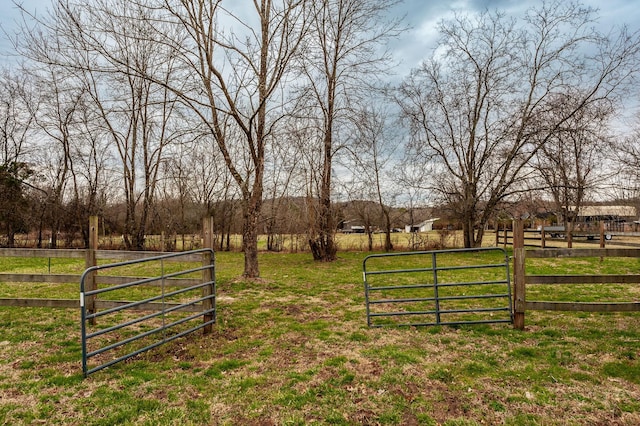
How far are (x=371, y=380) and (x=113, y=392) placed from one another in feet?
8.07

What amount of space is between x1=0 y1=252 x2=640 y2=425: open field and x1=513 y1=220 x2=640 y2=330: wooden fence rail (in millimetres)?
406

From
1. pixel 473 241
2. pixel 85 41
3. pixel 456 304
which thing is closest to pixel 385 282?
pixel 456 304

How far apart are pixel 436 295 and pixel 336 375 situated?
216 centimetres

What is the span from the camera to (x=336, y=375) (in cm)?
372

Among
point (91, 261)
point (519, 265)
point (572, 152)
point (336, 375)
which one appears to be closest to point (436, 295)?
point (519, 265)

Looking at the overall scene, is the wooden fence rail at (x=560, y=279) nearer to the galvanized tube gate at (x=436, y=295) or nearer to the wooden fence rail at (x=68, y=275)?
the galvanized tube gate at (x=436, y=295)

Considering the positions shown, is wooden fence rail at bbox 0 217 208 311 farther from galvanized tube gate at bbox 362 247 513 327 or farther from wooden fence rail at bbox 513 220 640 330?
wooden fence rail at bbox 513 220 640 330

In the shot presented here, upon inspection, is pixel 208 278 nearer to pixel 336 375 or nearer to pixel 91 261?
pixel 91 261

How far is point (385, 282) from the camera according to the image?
9.42 m

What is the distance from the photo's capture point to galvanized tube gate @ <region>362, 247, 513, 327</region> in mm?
5090

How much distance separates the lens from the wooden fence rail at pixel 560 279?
464cm

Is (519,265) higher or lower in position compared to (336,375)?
higher

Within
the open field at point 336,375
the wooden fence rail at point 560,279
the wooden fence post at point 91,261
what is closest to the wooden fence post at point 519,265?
the wooden fence rail at point 560,279

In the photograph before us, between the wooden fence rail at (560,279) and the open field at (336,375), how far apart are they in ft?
1.33
